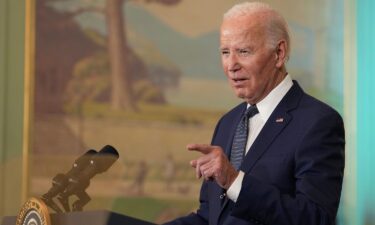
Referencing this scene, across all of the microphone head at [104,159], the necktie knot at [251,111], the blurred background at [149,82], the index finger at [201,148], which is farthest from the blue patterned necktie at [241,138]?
the blurred background at [149,82]

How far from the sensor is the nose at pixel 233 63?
2.45 metres

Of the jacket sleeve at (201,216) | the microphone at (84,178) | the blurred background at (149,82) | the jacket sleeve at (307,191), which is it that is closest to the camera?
the microphone at (84,178)

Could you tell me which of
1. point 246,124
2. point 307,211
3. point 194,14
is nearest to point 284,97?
point 246,124

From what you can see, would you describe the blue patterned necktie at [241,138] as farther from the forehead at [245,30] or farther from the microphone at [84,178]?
the microphone at [84,178]

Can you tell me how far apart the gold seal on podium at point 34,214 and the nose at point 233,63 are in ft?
2.69

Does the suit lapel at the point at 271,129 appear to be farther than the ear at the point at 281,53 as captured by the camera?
No

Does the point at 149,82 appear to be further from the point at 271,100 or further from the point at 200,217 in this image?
the point at 271,100

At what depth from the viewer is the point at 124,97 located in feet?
15.4

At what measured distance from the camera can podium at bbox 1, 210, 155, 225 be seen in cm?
182

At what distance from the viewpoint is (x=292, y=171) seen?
2330 mm

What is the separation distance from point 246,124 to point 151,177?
2.24m

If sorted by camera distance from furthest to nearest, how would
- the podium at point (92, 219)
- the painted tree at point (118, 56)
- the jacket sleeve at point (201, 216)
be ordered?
the painted tree at point (118, 56) → the jacket sleeve at point (201, 216) → the podium at point (92, 219)

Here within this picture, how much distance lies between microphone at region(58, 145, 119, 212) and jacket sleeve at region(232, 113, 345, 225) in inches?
A: 16.8

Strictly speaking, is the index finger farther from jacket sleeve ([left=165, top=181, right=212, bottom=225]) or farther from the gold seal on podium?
jacket sleeve ([left=165, top=181, right=212, bottom=225])
